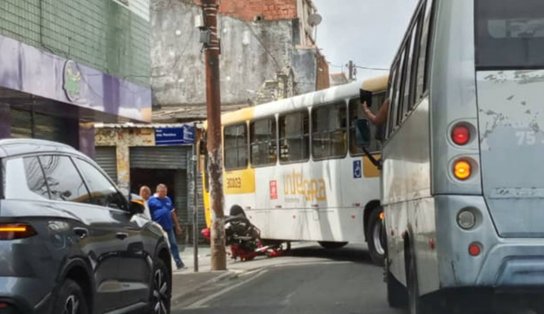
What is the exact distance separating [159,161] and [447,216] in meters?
19.3

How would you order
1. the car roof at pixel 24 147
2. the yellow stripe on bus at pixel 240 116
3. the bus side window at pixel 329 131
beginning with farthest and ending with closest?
the yellow stripe on bus at pixel 240 116
the bus side window at pixel 329 131
the car roof at pixel 24 147

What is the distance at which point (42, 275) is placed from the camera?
5.27 meters

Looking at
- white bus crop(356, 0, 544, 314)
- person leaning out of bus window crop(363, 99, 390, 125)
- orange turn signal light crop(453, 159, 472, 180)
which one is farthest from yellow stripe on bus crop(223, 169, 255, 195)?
orange turn signal light crop(453, 159, 472, 180)

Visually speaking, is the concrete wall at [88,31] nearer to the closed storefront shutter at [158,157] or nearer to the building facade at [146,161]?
the building facade at [146,161]

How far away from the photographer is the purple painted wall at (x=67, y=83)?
11148 millimetres

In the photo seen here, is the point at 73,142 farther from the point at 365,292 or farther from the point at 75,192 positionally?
the point at 75,192

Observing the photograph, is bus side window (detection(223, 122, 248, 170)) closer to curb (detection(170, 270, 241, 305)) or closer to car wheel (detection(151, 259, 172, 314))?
curb (detection(170, 270, 241, 305))

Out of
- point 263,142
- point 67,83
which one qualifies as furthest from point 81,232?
point 263,142

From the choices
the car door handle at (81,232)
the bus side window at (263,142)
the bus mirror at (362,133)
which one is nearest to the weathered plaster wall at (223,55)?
the bus side window at (263,142)

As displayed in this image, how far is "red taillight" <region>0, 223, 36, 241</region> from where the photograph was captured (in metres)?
5.10

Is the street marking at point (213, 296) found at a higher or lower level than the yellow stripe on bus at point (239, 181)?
lower

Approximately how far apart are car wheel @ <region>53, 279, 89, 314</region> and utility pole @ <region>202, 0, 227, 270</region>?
922 cm

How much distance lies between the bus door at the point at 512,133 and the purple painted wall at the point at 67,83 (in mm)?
7660

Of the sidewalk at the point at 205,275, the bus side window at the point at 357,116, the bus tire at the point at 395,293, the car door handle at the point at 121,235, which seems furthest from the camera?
the bus side window at the point at 357,116
